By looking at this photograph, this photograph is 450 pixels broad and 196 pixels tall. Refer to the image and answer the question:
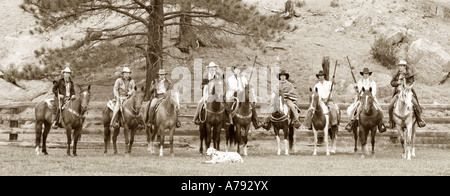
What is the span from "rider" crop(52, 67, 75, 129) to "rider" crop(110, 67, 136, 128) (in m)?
1.28

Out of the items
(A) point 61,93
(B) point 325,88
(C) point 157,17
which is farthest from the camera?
(C) point 157,17

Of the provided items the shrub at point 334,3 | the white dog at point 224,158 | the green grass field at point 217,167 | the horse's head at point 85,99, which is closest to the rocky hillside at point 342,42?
the shrub at point 334,3

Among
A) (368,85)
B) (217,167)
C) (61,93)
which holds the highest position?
(368,85)

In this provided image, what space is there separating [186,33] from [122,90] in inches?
263

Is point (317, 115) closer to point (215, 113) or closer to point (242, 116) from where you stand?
point (242, 116)

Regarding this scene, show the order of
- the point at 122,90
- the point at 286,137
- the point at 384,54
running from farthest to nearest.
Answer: the point at 384,54
the point at 286,137
the point at 122,90

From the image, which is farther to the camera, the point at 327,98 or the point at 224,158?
the point at 327,98

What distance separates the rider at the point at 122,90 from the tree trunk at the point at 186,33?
459 cm

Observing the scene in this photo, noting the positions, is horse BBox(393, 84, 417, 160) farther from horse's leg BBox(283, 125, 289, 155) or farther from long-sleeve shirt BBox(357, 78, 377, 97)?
horse's leg BBox(283, 125, 289, 155)

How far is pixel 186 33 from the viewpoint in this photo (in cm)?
2508

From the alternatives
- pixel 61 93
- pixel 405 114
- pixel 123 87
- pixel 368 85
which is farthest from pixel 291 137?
pixel 61 93

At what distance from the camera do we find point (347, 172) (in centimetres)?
1384

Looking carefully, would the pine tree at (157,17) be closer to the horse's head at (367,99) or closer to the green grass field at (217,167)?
the horse's head at (367,99)
